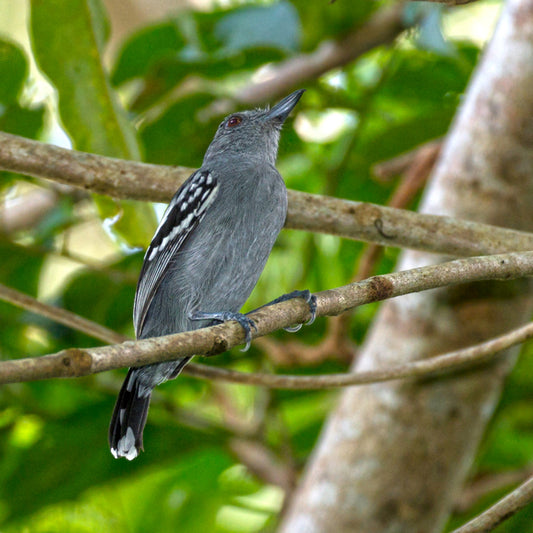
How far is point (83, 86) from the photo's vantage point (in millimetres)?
2621

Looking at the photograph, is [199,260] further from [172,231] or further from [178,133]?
[178,133]

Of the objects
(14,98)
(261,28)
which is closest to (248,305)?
(261,28)

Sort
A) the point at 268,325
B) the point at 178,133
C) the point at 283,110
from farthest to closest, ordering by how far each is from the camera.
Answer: the point at 178,133
the point at 283,110
the point at 268,325

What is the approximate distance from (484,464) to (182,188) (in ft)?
8.82

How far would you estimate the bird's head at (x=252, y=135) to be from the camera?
9.36 feet

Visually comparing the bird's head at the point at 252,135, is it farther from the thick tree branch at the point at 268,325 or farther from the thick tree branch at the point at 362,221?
the thick tree branch at the point at 268,325

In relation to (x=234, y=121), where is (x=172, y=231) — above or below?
below

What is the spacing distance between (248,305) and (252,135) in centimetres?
159

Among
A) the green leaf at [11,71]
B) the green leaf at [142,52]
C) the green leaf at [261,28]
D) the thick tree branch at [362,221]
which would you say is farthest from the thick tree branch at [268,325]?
the green leaf at [142,52]

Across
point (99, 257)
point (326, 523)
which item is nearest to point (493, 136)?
point (326, 523)

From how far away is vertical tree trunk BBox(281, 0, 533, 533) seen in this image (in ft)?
9.38

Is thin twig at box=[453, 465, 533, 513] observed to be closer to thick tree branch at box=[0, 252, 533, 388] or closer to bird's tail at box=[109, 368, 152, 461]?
thick tree branch at box=[0, 252, 533, 388]

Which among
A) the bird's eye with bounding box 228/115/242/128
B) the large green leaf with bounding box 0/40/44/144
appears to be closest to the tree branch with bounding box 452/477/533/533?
the bird's eye with bounding box 228/115/242/128

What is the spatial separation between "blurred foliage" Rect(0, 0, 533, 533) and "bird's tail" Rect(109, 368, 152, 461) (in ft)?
3.64
